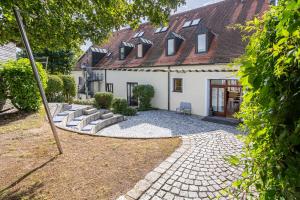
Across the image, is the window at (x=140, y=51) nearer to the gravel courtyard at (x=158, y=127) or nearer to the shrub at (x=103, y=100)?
the shrub at (x=103, y=100)

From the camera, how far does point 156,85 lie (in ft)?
51.4

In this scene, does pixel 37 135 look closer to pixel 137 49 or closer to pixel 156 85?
pixel 156 85

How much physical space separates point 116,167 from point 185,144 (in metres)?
2.80

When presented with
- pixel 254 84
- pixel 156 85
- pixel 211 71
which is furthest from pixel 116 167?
pixel 156 85

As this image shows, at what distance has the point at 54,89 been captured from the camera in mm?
14672

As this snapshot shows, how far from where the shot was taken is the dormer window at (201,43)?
13275 mm

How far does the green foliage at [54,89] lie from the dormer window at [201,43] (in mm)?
10351

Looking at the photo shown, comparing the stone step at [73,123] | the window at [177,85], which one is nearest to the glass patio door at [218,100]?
the window at [177,85]

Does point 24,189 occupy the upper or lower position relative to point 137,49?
lower

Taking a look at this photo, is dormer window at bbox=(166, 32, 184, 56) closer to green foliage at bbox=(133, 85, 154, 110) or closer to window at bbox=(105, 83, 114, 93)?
green foliage at bbox=(133, 85, 154, 110)

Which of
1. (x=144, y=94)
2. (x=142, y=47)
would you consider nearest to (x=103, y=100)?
(x=144, y=94)

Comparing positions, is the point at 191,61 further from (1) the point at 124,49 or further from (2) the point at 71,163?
(2) the point at 71,163

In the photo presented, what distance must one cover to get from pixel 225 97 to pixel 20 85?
1065 cm

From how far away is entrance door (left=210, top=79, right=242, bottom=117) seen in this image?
11820mm
